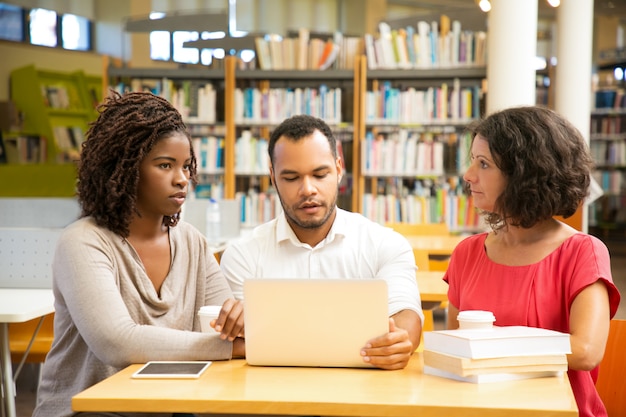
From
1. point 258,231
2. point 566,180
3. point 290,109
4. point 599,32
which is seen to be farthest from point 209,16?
point 599,32

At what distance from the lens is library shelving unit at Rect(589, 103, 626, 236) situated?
1180 cm

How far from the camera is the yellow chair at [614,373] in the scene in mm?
2059

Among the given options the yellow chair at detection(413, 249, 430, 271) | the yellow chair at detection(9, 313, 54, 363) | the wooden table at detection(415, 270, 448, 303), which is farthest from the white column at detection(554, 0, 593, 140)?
the yellow chair at detection(9, 313, 54, 363)

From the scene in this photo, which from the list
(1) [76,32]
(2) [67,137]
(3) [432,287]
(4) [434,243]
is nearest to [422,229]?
(4) [434,243]

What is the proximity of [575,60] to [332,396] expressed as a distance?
742 centimetres

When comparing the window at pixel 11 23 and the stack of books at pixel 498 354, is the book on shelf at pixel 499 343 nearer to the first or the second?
the stack of books at pixel 498 354

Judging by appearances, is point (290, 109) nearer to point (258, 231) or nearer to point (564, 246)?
point (258, 231)

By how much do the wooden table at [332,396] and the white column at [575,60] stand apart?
6994 millimetres

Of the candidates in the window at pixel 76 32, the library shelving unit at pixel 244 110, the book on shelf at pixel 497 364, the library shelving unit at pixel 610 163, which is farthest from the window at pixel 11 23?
the book on shelf at pixel 497 364

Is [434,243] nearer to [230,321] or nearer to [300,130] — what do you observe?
[300,130]

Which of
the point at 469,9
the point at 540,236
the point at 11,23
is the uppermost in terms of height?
the point at 11,23

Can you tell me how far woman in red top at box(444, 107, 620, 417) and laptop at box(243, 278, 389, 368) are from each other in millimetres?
424

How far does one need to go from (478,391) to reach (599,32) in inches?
545

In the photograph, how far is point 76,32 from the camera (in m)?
12.4
